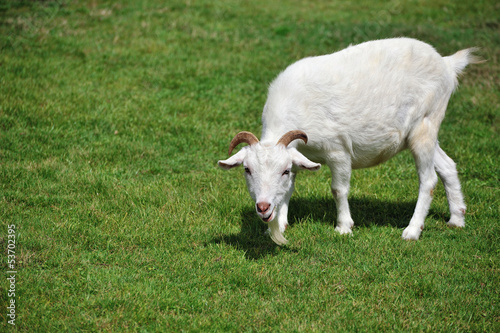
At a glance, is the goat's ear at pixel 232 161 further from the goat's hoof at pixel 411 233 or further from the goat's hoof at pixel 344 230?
the goat's hoof at pixel 411 233

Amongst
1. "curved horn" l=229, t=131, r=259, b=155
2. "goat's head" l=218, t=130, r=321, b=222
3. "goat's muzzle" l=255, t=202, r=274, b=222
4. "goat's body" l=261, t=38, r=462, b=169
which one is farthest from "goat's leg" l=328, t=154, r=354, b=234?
"goat's muzzle" l=255, t=202, r=274, b=222

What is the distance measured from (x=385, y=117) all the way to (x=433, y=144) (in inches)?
26.8

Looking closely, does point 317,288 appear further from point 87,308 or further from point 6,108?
point 6,108

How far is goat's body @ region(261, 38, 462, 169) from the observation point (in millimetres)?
6484

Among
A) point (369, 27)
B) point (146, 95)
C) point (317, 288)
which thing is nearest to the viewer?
point (317, 288)

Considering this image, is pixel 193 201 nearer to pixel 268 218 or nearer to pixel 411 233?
pixel 268 218

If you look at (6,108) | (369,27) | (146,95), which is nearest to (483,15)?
(369,27)

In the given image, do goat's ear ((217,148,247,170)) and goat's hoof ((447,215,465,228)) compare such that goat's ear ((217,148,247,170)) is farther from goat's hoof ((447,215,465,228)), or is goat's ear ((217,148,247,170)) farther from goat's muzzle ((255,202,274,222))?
goat's hoof ((447,215,465,228))

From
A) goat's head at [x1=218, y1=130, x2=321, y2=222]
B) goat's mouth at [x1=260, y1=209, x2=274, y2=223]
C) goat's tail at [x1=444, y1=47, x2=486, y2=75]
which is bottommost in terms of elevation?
goat's mouth at [x1=260, y1=209, x2=274, y2=223]

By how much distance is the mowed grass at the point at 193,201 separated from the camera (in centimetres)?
513

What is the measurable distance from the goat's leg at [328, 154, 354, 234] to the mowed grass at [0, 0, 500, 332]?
19 cm

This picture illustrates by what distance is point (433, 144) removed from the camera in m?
6.80

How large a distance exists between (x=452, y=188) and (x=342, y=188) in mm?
1546

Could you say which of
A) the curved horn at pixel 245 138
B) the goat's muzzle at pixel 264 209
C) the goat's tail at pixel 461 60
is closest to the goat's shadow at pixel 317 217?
the goat's muzzle at pixel 264 209
